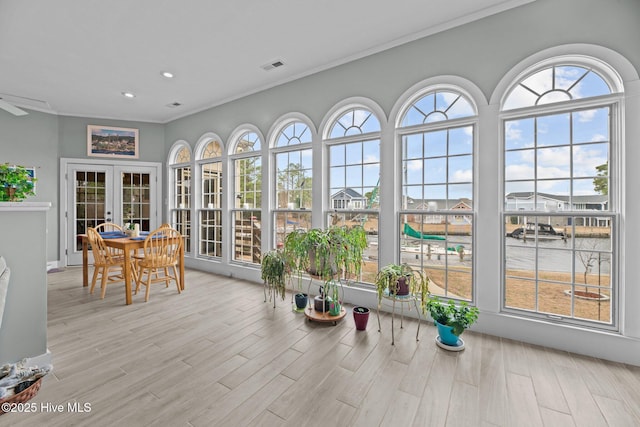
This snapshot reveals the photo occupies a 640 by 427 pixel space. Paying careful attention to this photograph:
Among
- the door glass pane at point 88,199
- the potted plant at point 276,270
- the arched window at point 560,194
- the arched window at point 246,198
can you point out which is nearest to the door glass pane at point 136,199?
the door glass pane at point 88,199

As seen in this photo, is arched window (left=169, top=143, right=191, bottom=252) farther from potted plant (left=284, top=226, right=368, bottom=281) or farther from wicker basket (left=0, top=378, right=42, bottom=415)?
wicker basket (left=0, top=378, right=42, bottom=415)

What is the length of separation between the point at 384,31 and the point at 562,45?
1.58 meters

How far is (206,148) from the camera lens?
548 cm

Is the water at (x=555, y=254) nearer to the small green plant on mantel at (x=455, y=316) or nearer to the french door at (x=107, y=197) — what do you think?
the small green plant on mantel at (x=455, y=316)

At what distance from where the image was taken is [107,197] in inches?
231

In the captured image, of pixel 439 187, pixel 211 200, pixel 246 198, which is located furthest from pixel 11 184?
pixel 439 187

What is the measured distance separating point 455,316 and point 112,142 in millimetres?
6811

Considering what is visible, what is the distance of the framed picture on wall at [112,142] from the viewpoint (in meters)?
5.80

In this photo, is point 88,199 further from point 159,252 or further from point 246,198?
point 246,198

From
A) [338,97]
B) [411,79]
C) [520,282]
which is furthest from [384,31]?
[520,282]

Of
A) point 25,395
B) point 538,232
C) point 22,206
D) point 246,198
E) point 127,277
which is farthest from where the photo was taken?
point 246,198

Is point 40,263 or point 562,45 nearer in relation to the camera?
point 40,263

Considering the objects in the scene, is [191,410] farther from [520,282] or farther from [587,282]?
[587,282]

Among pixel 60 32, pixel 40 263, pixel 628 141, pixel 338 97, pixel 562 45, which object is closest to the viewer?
pixel 40 263
